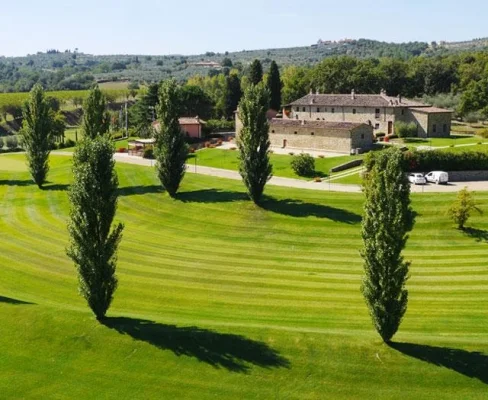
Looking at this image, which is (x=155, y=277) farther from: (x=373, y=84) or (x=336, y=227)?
(x=373, y=84)

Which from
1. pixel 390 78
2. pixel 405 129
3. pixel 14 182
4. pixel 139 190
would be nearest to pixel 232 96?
pixel 390 78

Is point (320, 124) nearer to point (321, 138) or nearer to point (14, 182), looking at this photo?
point (321, 138)

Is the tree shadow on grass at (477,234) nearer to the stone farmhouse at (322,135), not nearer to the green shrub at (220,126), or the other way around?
the stone farmhouse at (322,135)

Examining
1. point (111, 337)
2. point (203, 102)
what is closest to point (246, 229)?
point (111, 337)

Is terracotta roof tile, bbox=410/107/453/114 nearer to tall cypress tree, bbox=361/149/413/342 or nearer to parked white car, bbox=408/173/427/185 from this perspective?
parked white car, bbox=408/173/427/185

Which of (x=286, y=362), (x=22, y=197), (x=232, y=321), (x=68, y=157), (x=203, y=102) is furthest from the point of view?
(x=203, y=102)
